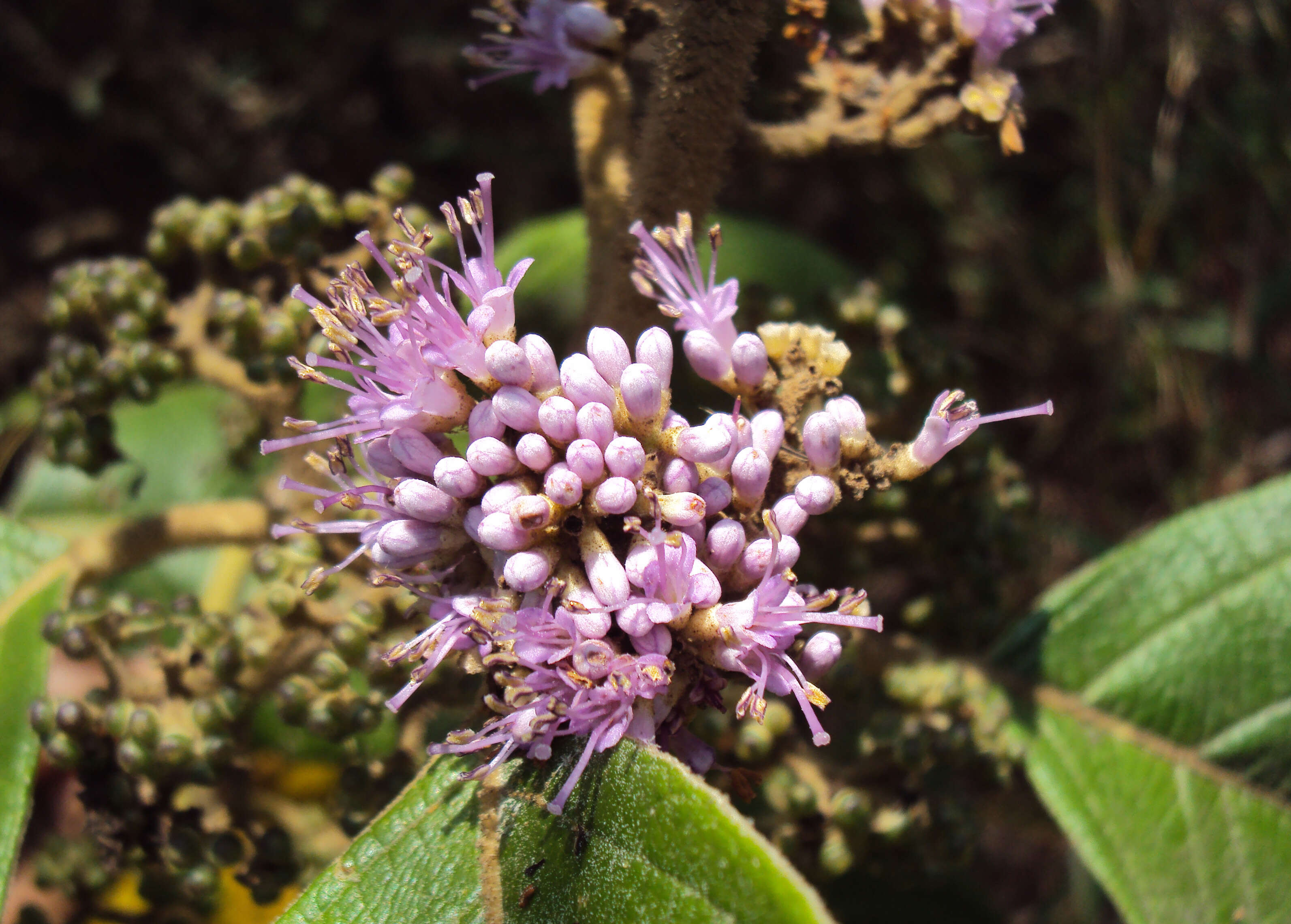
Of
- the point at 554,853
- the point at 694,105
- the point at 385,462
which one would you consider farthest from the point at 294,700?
the point at 694,105

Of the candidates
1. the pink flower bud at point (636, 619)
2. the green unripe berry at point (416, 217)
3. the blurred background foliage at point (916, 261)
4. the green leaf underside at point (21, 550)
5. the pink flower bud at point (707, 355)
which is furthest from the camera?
the blurred background foliage at point (916, 261)

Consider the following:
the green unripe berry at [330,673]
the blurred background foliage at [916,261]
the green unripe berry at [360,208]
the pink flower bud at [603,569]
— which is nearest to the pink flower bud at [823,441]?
the pink flower bud at [603,569]

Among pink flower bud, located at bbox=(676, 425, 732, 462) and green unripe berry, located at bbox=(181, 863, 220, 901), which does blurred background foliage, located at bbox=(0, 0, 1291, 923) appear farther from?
green unripe berry, located at bbox=(181, 863, 220, 901)

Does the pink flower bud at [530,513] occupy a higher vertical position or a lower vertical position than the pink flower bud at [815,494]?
higher

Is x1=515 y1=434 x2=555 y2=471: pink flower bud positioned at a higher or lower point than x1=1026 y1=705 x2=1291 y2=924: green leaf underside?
higher

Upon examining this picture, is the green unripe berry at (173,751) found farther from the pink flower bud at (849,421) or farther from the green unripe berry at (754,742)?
the pink flower bud at (849,421)

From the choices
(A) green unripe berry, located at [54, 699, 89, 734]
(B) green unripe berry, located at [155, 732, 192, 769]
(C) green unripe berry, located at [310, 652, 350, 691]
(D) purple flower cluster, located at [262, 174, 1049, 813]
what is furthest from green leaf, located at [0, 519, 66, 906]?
(D) purple flower cluster, located at [262, 174, 1049, 813]
